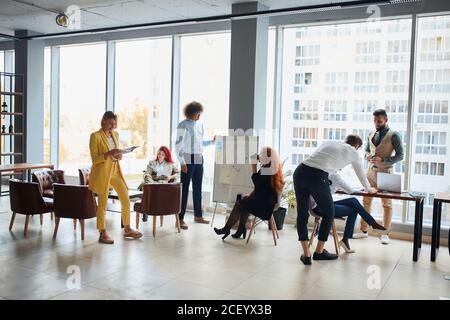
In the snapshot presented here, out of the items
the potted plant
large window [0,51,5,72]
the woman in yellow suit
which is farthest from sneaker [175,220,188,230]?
large window [0,51,5,72]

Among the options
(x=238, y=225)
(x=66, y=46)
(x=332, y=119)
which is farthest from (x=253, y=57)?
(x=66, y=46)

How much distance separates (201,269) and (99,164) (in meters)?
1.88

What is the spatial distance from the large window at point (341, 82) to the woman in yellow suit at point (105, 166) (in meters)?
2.95

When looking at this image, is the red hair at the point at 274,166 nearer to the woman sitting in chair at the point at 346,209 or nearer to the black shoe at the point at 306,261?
the woman sitting in chair at the point at 346,209

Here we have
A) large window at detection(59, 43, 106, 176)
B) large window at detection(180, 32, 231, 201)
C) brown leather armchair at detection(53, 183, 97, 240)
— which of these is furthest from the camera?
large window at detection(59, 43, 106, 176)

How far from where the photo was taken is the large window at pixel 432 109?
641 centimetres

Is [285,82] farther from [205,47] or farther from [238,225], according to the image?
[238,225]

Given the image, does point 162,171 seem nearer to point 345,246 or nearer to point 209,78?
point 209,78

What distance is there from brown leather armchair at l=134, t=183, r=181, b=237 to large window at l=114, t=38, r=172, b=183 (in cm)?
274

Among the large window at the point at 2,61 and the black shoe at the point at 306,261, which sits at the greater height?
the large window at the point at 2,61

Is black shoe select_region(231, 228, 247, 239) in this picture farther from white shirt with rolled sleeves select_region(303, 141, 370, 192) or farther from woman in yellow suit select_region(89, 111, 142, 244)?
white shirt with rolled sleeves select_region(303, 141, 370, 192)

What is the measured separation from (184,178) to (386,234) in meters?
2.93

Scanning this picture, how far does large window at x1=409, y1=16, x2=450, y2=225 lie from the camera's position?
21.0 ft

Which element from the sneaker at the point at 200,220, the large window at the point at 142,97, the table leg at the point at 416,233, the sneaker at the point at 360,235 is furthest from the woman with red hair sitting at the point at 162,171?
the table leg at the point at 416,233
